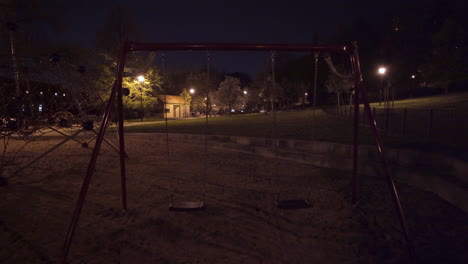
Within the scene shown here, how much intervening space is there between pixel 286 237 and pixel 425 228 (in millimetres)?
2110

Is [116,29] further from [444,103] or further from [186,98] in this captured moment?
[444,103]

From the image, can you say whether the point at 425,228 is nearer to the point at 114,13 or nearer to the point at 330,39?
the point at 114,13

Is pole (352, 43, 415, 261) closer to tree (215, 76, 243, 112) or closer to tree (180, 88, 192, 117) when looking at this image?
tree (180, 88, 192, 117)

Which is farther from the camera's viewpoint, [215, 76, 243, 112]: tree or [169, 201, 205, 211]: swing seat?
[215, 76, 243, 112]: tree

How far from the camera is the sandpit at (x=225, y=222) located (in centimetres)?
345

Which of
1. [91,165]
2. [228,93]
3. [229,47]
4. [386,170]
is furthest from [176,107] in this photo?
[386,170]

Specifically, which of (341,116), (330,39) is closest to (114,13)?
(341,116)

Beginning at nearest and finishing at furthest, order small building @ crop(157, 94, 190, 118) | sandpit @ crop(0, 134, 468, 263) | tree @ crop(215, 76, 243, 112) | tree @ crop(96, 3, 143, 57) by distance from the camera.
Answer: sandpit @ crop(0, 134, 468, 263) < tree @ crop(96, 3, 143, 57) < small building @ crop(157, 94, 190, 118) < tree @ crop(215, 76, 243, 112)

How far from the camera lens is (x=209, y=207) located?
16.3 feet

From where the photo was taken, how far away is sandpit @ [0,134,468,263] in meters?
3.45

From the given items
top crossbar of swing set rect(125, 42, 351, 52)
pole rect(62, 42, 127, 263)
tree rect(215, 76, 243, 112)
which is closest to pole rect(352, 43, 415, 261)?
top crossbar of swing set rect(125, 42, 351, 52)

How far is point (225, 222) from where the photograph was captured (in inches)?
171

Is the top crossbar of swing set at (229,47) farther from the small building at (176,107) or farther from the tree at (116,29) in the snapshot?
the small building at (176,107)

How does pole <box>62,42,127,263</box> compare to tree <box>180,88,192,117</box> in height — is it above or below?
→ below
